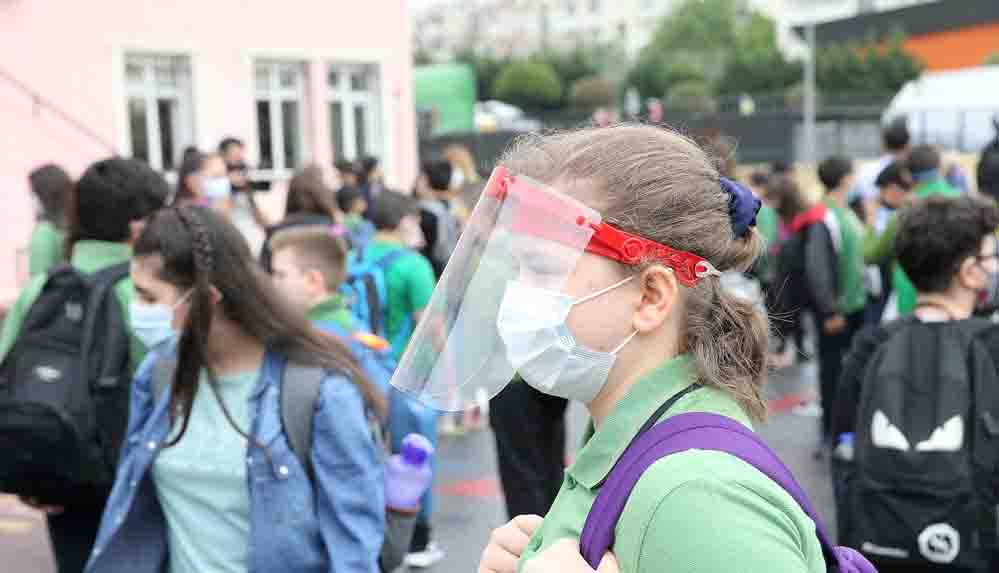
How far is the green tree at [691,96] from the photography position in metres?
44.4

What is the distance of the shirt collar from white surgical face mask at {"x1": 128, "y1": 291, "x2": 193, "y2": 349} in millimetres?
1794

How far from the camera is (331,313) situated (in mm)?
4277

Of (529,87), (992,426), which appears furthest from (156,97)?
(529,87)

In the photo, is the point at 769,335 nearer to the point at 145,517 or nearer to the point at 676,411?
the point at 676,411

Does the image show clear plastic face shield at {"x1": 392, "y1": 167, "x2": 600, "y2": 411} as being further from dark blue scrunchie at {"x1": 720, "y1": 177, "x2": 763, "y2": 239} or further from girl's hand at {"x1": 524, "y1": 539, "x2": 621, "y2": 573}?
girl's hand at {"x1": 524, "y1": 539, "x2": 621, "y2": 573}

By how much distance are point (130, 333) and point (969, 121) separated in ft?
75.6

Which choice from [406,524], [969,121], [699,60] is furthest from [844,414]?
[699,60]

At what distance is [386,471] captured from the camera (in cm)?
316

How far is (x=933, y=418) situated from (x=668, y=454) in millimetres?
2114

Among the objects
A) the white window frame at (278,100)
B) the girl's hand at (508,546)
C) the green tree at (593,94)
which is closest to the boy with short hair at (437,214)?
the girl's hand at (508,546)

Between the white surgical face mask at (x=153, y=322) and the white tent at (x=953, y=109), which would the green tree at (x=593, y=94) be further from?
the white surgical face mask at (x=153, y=322)

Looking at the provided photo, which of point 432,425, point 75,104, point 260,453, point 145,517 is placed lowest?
point 432,425

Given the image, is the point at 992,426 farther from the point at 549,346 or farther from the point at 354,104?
the point at 354,104

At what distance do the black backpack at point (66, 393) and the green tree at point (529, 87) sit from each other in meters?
54.6
